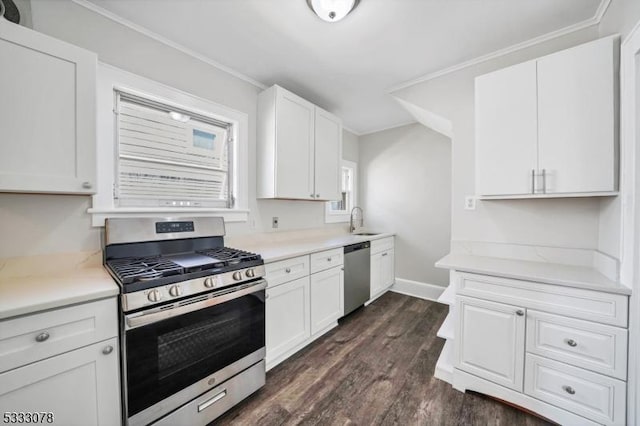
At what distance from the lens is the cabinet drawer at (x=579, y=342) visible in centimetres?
131

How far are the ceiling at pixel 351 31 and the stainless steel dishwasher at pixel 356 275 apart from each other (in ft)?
6.16

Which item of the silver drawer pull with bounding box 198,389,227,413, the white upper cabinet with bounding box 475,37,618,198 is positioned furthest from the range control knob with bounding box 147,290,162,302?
the white upper cabinet with bounding box 475,37,618,198

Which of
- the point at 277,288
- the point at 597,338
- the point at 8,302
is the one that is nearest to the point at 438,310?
the point at 597,338

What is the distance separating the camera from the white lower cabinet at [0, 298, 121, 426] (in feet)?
3.09

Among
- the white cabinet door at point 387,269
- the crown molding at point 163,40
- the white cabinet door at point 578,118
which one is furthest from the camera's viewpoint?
the white cabinet door at point 387,269

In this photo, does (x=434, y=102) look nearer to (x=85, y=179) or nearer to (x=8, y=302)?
(x=85, y=179)

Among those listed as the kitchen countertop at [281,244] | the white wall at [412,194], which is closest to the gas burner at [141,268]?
the kitchen countertop at [281,244]

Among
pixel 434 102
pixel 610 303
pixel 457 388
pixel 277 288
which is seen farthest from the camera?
pixel 434 102

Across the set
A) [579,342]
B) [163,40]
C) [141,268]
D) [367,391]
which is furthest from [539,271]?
[163,40]

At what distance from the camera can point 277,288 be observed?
76.7 inches

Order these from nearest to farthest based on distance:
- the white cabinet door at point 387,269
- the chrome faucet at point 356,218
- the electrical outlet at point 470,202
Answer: the electrical outlet at point 470,202
the white cabinet door at point 387,269
the chrome faucet at point 356,218

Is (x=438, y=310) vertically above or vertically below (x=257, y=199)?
below

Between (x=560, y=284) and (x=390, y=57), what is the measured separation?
2079 mm

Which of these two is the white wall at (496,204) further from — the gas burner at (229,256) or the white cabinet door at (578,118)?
the gas burner at (229,256)
